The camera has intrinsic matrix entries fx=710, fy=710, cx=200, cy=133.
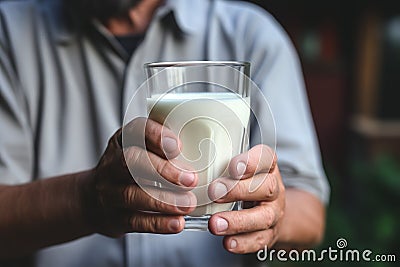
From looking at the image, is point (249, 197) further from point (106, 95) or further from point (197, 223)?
point (106, 95)

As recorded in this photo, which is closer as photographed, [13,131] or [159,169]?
[159,169]

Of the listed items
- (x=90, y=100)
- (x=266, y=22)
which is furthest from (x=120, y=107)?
(x=266, y=22)

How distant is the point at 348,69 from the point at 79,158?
3.40 meters

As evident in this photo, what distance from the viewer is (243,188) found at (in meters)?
0.75

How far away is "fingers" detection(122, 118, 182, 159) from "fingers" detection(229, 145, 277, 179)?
0.20 feet

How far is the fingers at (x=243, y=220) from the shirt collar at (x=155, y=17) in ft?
1.59

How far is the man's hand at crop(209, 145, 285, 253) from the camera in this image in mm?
741

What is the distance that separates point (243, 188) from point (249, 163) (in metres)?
0.03

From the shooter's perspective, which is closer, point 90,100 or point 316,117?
point 90,100

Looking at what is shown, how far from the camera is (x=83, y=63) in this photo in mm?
1190

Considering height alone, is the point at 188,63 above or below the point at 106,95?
above

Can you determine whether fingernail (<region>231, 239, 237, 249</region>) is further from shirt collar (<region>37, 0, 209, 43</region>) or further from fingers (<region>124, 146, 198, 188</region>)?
shirt collar (<region>37, 0, 209, 43</region>)

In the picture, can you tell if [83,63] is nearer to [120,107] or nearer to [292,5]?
[120,107]

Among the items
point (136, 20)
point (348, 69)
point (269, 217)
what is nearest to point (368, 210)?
point (348, 69)
